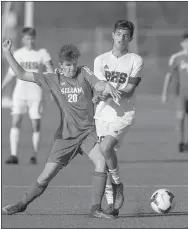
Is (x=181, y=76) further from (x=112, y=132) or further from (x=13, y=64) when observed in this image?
(x=13, y=64)

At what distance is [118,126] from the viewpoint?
884cm

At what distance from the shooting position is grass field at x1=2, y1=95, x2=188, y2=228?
26.7ft

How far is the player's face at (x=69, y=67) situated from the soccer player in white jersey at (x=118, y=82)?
401mm

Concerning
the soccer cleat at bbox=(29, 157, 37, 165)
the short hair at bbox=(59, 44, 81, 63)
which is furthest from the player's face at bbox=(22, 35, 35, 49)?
the short hair at bbox=(59, 44, 81, 63)

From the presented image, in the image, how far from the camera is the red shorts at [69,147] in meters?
8.47

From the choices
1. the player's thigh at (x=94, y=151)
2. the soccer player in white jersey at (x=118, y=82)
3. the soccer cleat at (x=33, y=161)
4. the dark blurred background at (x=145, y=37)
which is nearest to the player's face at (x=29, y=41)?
the soccer cleat at (x=33, y=161)

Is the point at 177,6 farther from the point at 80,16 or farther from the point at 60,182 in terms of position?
the point at 60,182

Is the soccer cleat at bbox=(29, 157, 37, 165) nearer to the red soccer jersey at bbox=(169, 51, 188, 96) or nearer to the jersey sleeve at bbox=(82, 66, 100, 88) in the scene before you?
the red soccer jersey at bbox=(169, 51, 188, 96)

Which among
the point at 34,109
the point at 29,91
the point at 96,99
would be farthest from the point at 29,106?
the point at 96,99

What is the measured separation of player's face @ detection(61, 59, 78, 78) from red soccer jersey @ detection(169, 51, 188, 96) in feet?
23.5

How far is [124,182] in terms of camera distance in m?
11.2

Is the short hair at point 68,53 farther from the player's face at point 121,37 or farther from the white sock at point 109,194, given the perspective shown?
the white sock at point 109,194

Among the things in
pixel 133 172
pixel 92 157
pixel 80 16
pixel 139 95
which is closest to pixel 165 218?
pixel 92 157

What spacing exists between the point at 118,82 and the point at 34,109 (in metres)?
5.05
